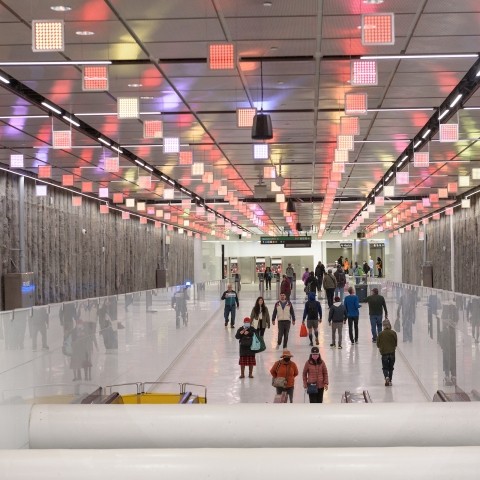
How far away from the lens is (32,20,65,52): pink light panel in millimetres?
8773

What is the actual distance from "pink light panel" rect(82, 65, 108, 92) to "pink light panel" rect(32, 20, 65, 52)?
267 cm

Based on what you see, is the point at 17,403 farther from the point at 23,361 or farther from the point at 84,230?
the point at 84,230

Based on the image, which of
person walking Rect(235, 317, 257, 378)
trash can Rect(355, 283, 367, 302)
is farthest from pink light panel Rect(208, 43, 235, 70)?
trash can Rect(355, 283, 367, 302)

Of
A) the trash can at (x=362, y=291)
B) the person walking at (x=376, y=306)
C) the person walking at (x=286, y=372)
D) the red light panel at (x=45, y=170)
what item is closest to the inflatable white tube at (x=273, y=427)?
the person walking at (x=286, y=372)

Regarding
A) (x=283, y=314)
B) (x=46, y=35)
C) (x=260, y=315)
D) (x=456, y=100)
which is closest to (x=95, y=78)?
(x=46, y=35)

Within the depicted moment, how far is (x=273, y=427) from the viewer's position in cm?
345

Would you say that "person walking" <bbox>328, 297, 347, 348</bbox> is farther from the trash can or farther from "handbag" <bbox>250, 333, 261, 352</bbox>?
the trash can

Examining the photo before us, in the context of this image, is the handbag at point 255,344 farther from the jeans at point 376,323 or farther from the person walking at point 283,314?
the jeans at point 376,323

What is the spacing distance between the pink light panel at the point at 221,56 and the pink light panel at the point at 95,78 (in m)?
2.05

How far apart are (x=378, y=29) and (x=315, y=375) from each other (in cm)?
578

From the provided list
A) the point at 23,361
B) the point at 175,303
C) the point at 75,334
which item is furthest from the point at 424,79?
the point at 175,303

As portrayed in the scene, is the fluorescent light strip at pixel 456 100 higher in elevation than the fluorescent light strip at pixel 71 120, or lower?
lower

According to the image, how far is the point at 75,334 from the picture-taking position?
11305 millimetres

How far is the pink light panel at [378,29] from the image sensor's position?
8.74 meters
